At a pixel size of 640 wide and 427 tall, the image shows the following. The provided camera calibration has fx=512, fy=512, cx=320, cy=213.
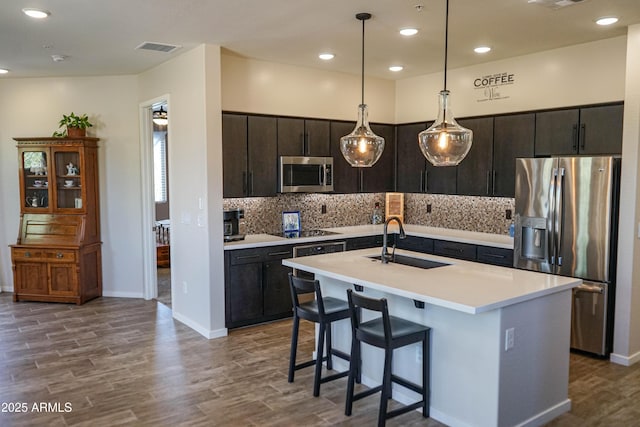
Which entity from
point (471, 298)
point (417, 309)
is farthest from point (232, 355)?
point (471, 298)

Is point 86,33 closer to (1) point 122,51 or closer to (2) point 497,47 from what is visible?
(1) point 122,51

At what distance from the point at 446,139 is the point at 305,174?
9.51ft

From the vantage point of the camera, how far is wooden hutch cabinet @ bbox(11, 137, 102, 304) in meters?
6.37

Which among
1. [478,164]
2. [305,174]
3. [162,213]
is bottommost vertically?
[162,213]

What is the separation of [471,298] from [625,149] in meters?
2.48

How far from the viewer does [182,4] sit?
3725 mm

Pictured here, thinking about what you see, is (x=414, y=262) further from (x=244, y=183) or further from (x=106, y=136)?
(x=106, y=136)

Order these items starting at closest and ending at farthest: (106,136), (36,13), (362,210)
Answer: (36,13) < (106,136) < (362,210)

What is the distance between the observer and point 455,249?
5.74 meters

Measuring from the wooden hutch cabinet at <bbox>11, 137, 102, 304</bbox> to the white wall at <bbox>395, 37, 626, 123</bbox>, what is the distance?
4328 mm

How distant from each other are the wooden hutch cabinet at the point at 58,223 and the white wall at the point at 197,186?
1502 mm

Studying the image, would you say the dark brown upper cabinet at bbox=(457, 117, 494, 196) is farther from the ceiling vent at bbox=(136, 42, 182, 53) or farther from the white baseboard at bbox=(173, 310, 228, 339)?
the ceiling vent at bbox=(136, 42, 182, 53)

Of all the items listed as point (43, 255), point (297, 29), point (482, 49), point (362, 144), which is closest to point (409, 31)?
point (297, 29)

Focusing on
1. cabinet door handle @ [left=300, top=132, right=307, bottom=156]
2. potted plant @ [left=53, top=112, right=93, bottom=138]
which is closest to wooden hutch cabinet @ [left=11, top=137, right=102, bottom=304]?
potted plant @ [left=53, top=112, right=93, bottom=138]
